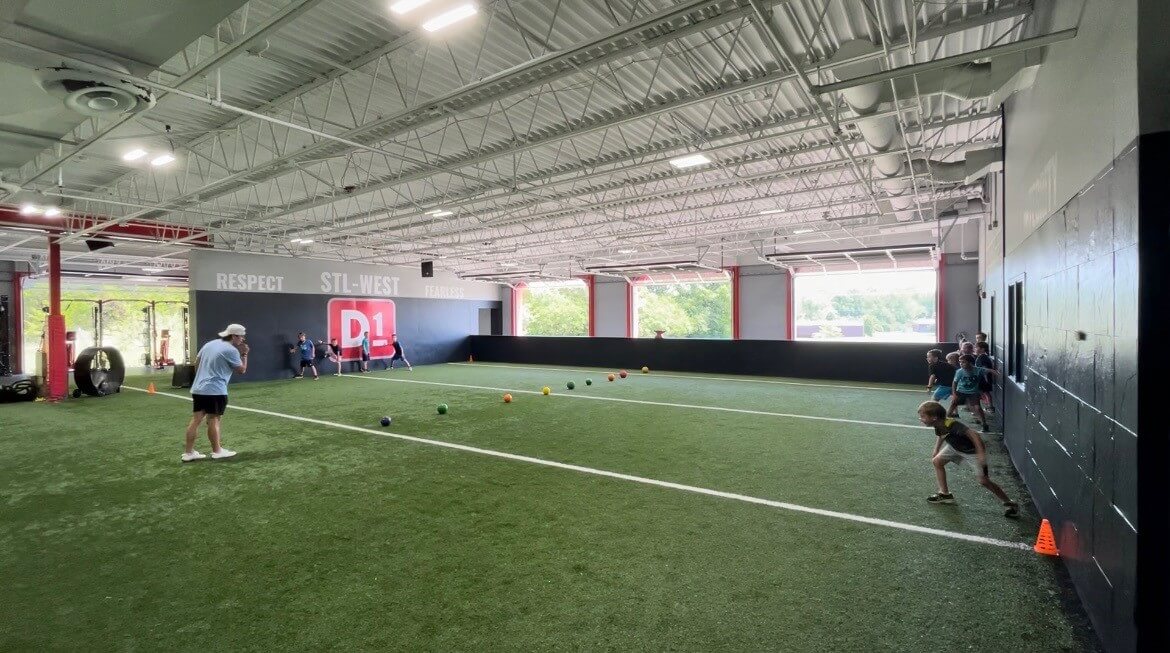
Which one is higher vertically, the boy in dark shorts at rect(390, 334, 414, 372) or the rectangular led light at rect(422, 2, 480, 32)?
the rectangular led light at rect(422, 2, 480, 32)

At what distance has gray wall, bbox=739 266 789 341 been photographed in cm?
2139

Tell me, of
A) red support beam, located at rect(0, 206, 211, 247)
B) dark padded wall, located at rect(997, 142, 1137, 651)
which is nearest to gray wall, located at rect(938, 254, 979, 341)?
dark padded wall, located at rect(997, 142, 1137, 651)

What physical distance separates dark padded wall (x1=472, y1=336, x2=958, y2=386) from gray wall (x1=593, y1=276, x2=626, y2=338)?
5.07m

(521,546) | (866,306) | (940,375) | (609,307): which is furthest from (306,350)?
(866,306)

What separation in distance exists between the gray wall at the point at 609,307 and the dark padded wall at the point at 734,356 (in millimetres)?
5073

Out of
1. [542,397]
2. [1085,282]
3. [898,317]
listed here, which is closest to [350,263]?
[542,397]

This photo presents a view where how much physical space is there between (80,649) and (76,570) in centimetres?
132

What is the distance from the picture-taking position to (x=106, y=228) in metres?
14.0

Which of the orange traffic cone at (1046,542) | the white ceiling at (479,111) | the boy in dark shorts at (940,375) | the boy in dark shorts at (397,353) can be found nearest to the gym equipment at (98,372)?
the white ceiling at (479,111)

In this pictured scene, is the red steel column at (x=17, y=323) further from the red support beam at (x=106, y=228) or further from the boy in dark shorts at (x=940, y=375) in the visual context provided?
the boy in dark shorts at (x=940, y=375)

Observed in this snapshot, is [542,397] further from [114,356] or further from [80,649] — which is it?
[114,356]

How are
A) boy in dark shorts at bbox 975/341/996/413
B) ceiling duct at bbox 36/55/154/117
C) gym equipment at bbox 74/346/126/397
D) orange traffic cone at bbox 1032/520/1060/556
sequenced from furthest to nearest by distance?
gym equipment at bbox 74/346/126/397 → boy in dark shorts at bbox 975/341/996/413 → orange traffic cone at bbox 1032/520/1060/556 → ceiling duct at bbox 36/55/154/117

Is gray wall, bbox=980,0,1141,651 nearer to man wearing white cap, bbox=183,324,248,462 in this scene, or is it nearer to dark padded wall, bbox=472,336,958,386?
man wearing white cap, bbox=183,324,248,462

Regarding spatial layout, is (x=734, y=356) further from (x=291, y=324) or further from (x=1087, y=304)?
(x=291, y=324)
